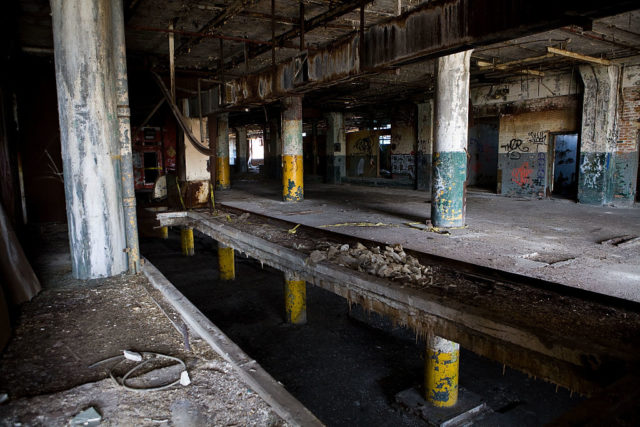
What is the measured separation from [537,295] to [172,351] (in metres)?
3.46

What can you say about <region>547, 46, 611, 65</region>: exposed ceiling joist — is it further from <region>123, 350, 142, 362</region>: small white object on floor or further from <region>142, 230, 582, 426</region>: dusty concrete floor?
<region>123, 350, 142, 362</region>: small white object on floor

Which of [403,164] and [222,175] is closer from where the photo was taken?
[222,175]

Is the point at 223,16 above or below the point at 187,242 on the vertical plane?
above

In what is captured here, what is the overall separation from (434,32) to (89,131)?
13.5 feet

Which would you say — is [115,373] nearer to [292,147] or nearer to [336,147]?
[292,147]

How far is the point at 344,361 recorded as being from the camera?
6977mm

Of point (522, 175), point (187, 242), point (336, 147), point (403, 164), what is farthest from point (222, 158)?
point (522, 175)

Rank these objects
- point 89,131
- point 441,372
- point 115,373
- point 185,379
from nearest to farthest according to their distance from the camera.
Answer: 1. point 185,379
2. point 115,373
3. point 89,131
4. point 441,372

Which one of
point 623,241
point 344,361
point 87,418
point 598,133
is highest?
point 598,133

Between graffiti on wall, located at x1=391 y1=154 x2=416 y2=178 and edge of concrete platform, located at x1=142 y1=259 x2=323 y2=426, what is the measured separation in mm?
14606

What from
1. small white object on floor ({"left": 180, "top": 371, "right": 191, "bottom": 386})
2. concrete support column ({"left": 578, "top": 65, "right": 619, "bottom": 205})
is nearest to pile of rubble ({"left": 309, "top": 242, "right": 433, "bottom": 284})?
small white object on floor ({"left": 180, "top": 371, "right": 191, "bottom": 386})

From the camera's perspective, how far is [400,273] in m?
4.73

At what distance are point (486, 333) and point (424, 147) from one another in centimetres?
1383

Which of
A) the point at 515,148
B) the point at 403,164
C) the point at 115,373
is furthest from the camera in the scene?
the point at 403,164
